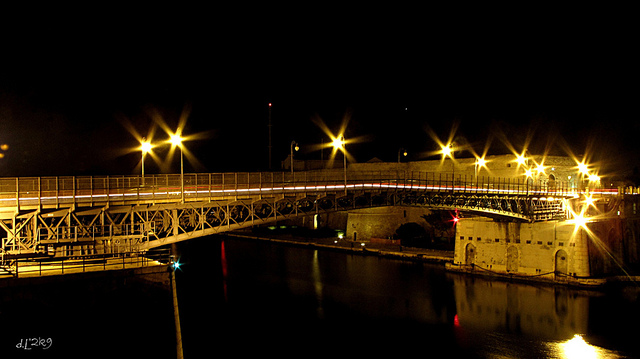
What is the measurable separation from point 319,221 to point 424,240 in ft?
63.5

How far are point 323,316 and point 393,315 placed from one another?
4248mm

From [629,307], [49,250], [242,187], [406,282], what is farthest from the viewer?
[406,282]

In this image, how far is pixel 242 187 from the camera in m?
25.2

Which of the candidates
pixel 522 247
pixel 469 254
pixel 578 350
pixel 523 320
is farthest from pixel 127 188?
pixel 522 247

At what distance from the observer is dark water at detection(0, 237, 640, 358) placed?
13992mm

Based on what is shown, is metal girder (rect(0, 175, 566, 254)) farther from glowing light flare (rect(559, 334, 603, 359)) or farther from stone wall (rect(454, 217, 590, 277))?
glowing light flare (rect(559, 334, 603, 359))

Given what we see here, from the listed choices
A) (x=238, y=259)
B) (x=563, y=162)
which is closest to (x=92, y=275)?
(x=238, y=259)

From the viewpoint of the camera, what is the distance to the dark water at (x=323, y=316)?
14.0 meters

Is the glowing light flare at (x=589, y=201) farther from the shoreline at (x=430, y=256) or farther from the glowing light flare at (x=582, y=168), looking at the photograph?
the glowing light flare at (x=582, y=168)

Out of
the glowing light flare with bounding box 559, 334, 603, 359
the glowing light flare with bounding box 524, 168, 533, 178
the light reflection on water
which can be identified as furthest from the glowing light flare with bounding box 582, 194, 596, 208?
the light reflection on water

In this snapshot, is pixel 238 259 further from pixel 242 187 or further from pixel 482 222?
pixel 242 187

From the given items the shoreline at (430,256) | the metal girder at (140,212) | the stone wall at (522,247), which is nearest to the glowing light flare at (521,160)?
the shoreline at (430,256)

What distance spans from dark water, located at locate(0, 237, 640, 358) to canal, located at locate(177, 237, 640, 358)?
8 centimetres

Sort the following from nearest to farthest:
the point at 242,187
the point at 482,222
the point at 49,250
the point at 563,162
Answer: the point at 49,250
the point at 242,187
the point at 482,222
the point at 563,162
